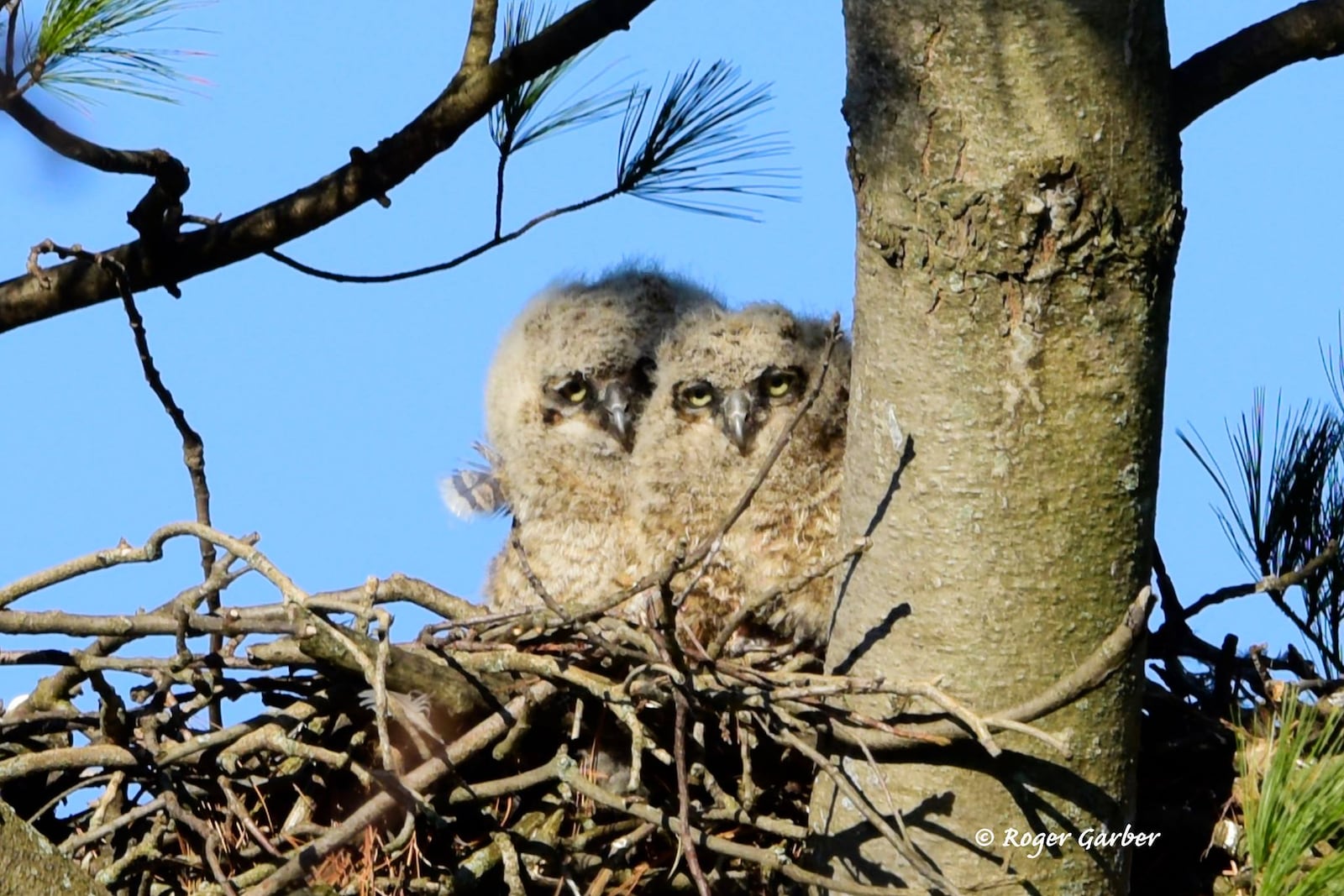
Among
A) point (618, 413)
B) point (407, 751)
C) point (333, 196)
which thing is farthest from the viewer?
point (618, 413)

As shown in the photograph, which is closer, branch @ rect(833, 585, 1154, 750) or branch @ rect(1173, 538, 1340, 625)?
branch @ rect(833, 585, 1154, 750)

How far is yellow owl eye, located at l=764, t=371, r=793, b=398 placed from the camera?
131 inches

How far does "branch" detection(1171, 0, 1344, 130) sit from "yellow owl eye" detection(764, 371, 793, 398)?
127cm

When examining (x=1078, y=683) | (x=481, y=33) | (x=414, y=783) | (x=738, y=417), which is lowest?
(x=414, y=783)

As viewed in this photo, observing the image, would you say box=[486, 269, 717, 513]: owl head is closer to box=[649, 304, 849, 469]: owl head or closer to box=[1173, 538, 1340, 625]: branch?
box=[649, 304, 849, 469]: owl head

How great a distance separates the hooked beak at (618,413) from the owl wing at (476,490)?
0.31 metres

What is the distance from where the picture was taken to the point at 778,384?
335cm

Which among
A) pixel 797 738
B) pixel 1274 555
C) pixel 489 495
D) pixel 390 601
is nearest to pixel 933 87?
pixel 797 738

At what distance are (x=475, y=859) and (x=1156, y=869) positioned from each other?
1058 mm

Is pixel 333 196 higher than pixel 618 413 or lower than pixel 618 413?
higher

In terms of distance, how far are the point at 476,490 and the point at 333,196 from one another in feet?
2.98

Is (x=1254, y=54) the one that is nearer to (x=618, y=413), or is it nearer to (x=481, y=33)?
(x=481, y=33)

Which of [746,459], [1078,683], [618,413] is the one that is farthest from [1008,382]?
[618,413]

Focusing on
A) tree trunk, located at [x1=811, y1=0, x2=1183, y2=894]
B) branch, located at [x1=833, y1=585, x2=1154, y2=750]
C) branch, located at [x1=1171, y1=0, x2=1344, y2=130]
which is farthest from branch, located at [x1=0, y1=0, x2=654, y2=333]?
branch, located at [x1=833, y1=585, x2=1154, y2=750]
